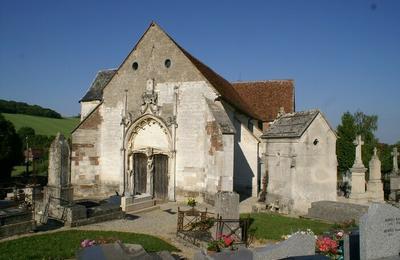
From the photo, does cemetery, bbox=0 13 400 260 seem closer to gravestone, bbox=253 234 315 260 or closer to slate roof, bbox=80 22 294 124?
gravestone, bbox=253 234 315 260

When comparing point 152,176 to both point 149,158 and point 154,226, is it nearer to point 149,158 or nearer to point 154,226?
point 149,158

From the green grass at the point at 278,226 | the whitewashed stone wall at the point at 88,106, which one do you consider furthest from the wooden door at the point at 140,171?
the whitewashed stone wall at the point at 88,106

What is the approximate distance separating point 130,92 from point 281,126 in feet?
28.8

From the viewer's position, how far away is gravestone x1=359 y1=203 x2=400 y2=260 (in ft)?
24.3

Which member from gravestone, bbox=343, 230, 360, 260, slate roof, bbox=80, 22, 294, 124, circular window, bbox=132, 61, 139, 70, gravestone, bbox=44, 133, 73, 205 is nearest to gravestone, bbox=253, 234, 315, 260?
gravestone, bbox=343, 230, 360, 260

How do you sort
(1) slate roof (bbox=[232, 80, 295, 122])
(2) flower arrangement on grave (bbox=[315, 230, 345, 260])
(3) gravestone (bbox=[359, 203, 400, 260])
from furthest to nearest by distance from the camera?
(1) slate roof (bbox=[232, 80, 295, 122])
(2) flower arrangement on grave (bbox=[315, 230, 345, 260])
(3) gravestone (bbox=[359, 203, 400, 260])

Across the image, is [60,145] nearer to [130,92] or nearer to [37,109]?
[130,92]

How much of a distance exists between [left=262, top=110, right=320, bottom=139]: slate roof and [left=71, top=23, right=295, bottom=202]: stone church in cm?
205

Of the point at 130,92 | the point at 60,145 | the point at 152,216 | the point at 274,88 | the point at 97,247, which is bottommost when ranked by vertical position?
the point at 152,216

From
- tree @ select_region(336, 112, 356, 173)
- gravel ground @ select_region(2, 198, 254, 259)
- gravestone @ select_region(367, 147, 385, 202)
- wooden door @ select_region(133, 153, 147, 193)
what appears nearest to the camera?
gravel ground @ select_region(2, 198, 254, 259)

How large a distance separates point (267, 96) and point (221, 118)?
12385 mm

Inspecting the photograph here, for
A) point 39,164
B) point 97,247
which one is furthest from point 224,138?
point 39,164

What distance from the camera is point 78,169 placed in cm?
2103

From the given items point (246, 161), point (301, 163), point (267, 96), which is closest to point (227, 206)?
point (301, 163)
